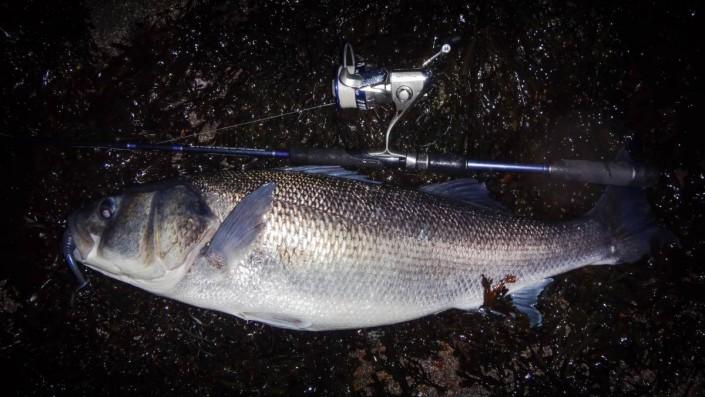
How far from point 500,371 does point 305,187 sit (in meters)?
1.76

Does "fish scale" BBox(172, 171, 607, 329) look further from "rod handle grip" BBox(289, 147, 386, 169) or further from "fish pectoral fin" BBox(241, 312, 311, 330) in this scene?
"rod handle grip" BBox(289, 147, 386, 169)

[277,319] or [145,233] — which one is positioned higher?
[145,233]

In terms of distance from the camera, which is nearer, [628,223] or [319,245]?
[319,245]

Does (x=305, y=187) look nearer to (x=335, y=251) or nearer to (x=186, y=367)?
(x=335, y=251)

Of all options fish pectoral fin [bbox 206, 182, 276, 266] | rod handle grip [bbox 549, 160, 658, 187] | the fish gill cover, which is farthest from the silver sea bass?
the fish gill cover

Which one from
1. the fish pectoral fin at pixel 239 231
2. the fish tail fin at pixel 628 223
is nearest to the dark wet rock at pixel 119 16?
the fish pectoral fin at pixel 239 231

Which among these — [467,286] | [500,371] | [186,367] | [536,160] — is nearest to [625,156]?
[536,160]

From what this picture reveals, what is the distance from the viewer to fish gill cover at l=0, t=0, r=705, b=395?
92.2 inches

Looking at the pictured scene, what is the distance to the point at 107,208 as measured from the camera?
1.85 m

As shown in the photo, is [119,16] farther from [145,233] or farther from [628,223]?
[628,223]

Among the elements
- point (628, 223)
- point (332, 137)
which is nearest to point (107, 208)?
point (332, 137)

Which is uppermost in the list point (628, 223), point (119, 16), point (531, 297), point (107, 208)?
point (119, 16)

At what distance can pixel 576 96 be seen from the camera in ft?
7.84

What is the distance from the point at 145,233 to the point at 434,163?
5.19 feet
